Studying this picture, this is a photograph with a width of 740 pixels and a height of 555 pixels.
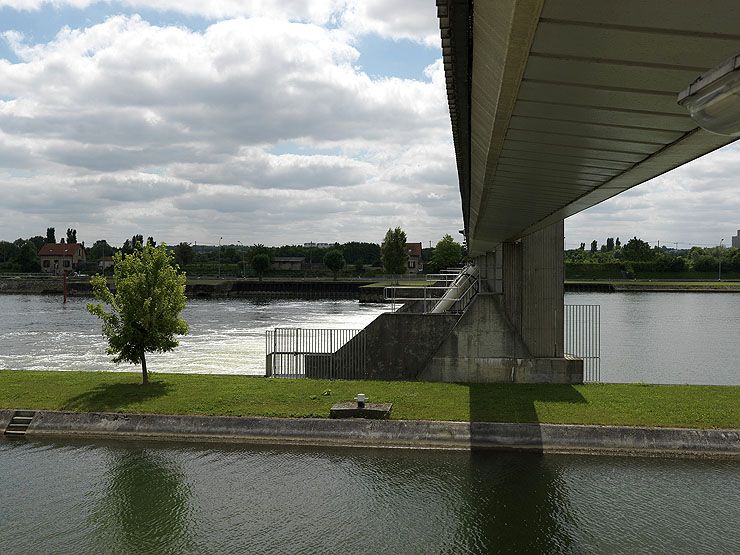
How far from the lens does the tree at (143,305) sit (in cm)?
2112

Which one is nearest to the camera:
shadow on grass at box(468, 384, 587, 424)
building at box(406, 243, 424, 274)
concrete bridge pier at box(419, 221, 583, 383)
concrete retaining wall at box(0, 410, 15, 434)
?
shadow on grass at box(468, 384, 587, 424)

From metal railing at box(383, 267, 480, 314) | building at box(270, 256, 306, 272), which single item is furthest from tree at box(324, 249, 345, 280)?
metal railing at box(383, 267, 480, 314)

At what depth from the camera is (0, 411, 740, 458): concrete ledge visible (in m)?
15.3

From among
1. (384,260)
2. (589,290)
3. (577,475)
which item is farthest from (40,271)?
(577,475)

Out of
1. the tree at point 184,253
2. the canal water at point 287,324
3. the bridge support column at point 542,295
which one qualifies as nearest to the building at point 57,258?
the tree at point 184,253

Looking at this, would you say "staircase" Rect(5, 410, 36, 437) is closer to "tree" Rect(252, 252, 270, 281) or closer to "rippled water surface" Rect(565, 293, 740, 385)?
"rippled water surface" Rect(565, 293, 740, 385)

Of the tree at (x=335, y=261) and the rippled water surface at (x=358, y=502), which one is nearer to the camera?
the rippled water surface at (x=358, y=502)

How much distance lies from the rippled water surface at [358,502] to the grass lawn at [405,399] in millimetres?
1787

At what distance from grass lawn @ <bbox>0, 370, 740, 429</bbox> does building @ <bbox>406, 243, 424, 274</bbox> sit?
147599mm

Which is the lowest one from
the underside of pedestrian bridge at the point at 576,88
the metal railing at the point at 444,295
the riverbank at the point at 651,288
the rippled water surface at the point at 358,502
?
the rippled water surface at the point at 358,502

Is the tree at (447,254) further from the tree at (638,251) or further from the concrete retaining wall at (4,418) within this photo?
the concrete retaining wall at (4,418)

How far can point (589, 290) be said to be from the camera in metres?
108

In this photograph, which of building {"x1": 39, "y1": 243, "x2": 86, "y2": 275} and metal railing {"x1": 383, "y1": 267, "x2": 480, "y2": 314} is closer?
metal railing {"x1": 383, "y1": 267, "x2": 480, "y2": 314}

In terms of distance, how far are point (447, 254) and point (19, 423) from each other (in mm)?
113487
